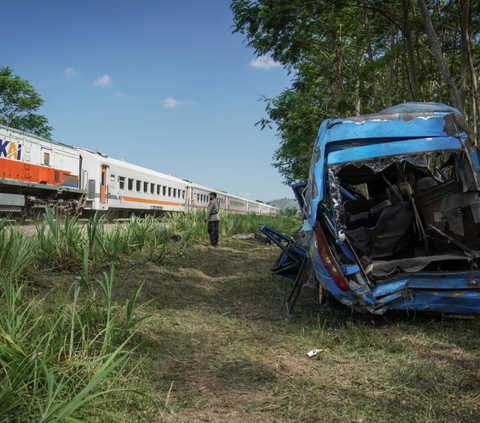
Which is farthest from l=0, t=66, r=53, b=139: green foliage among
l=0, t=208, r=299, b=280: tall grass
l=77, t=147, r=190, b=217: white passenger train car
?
l=0, t=208, r=299, b=280: tall grass

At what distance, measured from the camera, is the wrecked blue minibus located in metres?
3.54

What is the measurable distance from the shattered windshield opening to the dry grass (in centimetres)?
64

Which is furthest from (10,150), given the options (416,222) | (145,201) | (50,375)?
(50,375)

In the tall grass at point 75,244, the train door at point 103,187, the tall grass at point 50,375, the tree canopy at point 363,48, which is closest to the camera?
the tall grass at point 50,375

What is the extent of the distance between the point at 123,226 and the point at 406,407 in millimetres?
6408

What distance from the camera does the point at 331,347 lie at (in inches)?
131

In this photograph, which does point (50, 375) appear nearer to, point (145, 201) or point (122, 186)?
point (122, 186)

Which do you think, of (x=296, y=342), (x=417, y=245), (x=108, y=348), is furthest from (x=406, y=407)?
(x=417, y=245)

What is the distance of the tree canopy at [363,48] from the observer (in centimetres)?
783

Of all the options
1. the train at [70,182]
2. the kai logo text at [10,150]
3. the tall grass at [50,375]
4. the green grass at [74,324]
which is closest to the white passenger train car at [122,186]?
the train at [70,182]

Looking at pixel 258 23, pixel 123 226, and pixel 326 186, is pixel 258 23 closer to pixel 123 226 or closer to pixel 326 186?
pixel 123 226

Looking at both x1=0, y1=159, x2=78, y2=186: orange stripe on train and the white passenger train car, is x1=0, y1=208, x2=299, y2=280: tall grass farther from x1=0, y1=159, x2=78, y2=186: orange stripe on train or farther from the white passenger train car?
the white passenger train car

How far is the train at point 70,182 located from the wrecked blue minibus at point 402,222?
24.2 feet

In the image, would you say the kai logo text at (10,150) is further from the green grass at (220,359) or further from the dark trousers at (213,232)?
the green grass at (220,359)
